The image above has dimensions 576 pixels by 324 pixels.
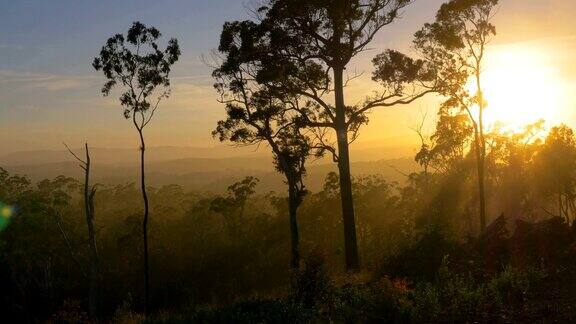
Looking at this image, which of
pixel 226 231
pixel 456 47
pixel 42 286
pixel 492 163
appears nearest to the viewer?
pixel 456 47

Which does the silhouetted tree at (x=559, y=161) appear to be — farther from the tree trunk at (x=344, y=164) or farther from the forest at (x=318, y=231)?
the tree trunk at (x=344, y=164)

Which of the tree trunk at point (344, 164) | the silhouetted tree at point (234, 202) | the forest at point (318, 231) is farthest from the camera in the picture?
the silhouetted tree at point (234, 202)

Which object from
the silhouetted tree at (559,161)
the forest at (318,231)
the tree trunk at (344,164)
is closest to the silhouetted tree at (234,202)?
the forest at (318,231)

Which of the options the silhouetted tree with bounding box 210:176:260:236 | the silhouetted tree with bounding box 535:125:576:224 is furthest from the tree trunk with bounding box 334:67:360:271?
the silhouetted tree with bounding box 535:125:576:224

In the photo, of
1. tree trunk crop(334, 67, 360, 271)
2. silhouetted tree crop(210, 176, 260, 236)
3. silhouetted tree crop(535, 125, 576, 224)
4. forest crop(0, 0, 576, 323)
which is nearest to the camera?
forest crop(0, 0, 576, 323)

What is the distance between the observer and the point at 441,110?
38.2 metres

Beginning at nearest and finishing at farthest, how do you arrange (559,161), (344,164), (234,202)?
1. (344,164)
2. (234,202)
3. (559,161)

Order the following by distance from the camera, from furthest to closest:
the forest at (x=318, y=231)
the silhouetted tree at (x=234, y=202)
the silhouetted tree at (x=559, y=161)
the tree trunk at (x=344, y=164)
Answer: the silhouetted tree at (x=559, y=161) < the silhouetted tree at (x=234, y=202) < the tree trunk at (x=344, y=164) < the forest at (x=318, y=231)

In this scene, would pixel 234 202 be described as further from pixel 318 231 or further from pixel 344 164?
pixel 344 164

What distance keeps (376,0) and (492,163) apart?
40780mm

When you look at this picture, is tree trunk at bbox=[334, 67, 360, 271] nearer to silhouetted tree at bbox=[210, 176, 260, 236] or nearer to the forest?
the forest

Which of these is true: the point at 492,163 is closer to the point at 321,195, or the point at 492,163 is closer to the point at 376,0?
the point at 321,195

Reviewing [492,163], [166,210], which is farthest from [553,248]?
[492,163]

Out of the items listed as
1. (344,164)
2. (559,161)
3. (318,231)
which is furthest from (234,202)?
(559,161)
